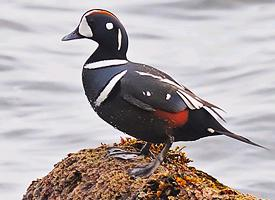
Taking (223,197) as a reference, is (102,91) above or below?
above

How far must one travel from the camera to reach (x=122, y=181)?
5160mm

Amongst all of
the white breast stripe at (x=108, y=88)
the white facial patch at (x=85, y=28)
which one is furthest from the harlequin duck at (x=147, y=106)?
the white facial patch at (x=85, y=28)

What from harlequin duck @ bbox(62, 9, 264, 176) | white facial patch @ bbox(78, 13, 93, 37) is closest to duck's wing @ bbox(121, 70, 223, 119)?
harlequin duck @ bbox(62, 9, 264, 176)

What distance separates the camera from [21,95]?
12.2 metres

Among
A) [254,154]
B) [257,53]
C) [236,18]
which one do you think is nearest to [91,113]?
[254,154]

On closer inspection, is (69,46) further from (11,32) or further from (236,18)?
(236,18)

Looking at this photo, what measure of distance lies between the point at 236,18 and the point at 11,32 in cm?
299

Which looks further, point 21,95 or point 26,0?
point 26,0

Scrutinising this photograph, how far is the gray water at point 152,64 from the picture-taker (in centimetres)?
1050

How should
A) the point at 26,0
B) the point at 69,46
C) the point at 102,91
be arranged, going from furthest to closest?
1. the point at 26,0
2. the point at 69,46
3. the point at 102,91

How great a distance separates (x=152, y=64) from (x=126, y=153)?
23.4 feet

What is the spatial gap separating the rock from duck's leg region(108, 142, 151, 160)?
0.03m

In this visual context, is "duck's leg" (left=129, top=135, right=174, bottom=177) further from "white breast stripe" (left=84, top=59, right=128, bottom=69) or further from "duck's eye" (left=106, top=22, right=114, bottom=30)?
"duck's eye" (left=106, top=22, right=114, bottom=30)

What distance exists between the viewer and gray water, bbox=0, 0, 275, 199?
1050 cm
